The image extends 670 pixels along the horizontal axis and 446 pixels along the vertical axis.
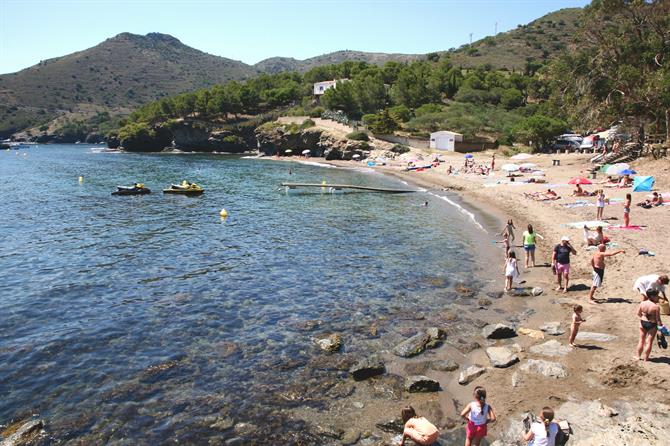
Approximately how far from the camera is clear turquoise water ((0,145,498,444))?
1171 cm

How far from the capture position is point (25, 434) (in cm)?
1038

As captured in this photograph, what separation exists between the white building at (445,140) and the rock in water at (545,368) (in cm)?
6775

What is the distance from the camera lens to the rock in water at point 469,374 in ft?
40.5

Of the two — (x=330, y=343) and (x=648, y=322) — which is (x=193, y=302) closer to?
(x=330, y=343)

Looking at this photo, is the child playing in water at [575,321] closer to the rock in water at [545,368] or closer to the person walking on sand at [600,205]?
the rock in water at [545,368]

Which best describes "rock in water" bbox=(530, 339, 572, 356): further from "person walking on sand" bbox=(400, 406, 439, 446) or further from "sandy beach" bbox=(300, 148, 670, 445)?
"person walking on sand" bbox=(400, 406, 439, 446)

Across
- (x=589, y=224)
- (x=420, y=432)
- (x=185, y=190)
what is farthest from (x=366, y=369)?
(x=185, y=190)

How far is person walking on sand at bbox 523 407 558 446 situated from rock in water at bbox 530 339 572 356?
15.0ft

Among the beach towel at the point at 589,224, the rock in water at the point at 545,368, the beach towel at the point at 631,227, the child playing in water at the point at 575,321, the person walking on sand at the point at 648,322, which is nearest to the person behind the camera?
the person walking on sand at the point at 648,322

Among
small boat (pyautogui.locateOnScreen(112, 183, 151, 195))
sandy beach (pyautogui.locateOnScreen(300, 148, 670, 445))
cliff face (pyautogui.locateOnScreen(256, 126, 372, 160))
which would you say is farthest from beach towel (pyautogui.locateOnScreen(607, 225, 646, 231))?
cliff face (pyautogui.locateOnScreen(256, 126, 372, 160))

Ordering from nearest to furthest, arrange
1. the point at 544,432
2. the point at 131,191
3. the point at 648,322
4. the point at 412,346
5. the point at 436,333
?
the point at 544,432
the point at 648,322
the point at 412,346
the point at 436,333
the point at 131,191

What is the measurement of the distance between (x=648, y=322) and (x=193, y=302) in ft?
48.9

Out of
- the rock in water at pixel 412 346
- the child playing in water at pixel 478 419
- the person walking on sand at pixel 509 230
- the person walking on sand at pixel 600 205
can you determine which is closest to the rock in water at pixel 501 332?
the rock in water at pixel 412 346

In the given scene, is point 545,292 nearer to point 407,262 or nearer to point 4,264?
point 407,262
